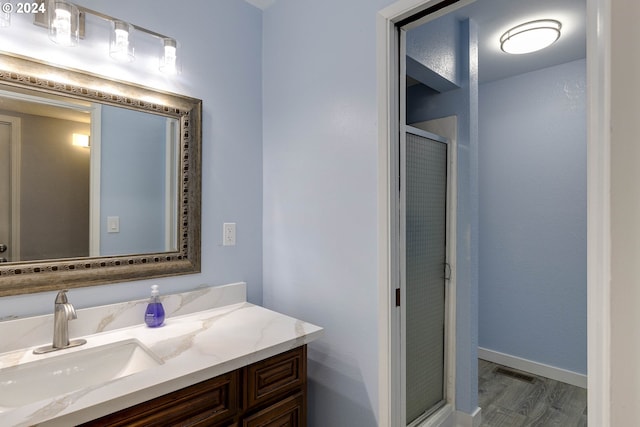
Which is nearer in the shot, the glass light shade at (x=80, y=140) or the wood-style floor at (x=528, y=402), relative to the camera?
the glass light shade at (x=80, y=140)

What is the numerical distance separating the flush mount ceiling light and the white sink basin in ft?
8.48

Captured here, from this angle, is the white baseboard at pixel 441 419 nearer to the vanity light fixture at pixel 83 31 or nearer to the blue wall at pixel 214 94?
the blue wall at pixel 214 94

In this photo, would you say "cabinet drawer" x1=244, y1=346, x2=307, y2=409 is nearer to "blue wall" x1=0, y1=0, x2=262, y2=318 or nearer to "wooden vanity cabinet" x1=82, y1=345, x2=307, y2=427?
"wooden vanity cabinet" x1=82, y1=345, x2=307, y2=427

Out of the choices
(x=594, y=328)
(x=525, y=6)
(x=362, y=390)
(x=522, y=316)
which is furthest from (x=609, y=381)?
(x=522, y=316)

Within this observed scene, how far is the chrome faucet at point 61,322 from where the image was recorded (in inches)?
45.8

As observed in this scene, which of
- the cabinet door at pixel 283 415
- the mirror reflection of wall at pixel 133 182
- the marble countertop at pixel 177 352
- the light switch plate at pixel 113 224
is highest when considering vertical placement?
the mirror reflection of wall at pixel 133 182

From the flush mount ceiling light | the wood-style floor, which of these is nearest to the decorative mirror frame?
the flush mount ceiling light

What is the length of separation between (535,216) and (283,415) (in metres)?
2.53

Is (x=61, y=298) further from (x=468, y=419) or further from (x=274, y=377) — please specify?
(x=468, y=419)

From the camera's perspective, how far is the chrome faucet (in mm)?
1164

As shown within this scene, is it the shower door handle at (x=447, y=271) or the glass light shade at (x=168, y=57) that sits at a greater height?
the glass light shade at (x=168, y=57)

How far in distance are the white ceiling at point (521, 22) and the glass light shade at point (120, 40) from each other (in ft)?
5.71

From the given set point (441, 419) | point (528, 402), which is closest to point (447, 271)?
point (441, 419)

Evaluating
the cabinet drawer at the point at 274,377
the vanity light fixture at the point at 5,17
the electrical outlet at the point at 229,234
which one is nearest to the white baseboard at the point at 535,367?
the cabinet drawer at the point at 274,377
